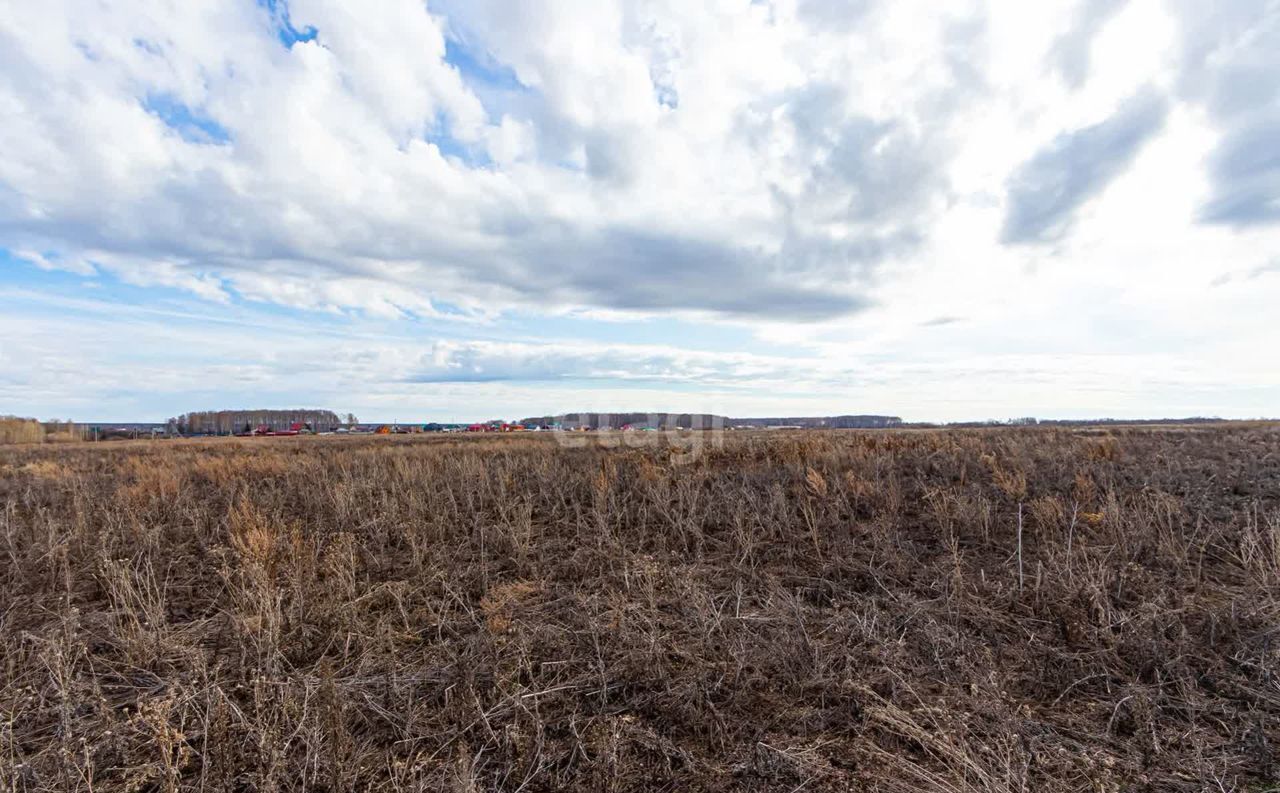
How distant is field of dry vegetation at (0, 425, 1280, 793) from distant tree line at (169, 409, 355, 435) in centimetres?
10821

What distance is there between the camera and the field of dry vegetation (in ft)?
8.50

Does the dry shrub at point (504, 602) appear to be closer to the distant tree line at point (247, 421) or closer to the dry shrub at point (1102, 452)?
the dry shrub at point (1102, 452)

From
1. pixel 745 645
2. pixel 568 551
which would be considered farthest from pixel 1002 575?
pixel 568 551

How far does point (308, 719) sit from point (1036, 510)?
7.01 metres

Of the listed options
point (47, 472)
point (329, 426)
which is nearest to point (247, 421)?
point (329, 426)

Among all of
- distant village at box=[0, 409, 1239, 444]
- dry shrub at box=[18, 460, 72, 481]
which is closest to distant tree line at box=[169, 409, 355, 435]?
distant village at box=[0, 409, 1239, 444]

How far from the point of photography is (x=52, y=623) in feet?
14.4

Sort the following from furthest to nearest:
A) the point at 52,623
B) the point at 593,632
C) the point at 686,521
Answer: the point at 686,521 → the point at 52,623 → the point at 593,632

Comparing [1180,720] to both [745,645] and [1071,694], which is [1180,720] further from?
[745,645]

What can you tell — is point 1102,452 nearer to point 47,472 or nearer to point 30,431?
point 47,472

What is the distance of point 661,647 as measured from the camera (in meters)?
3.63

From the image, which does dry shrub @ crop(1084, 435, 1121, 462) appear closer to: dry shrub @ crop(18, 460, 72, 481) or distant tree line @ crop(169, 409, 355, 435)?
dry shrub @ crop(18, 460, 72, 481)

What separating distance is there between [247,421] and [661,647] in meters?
128

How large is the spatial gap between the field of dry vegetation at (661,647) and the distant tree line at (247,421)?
108 meters
